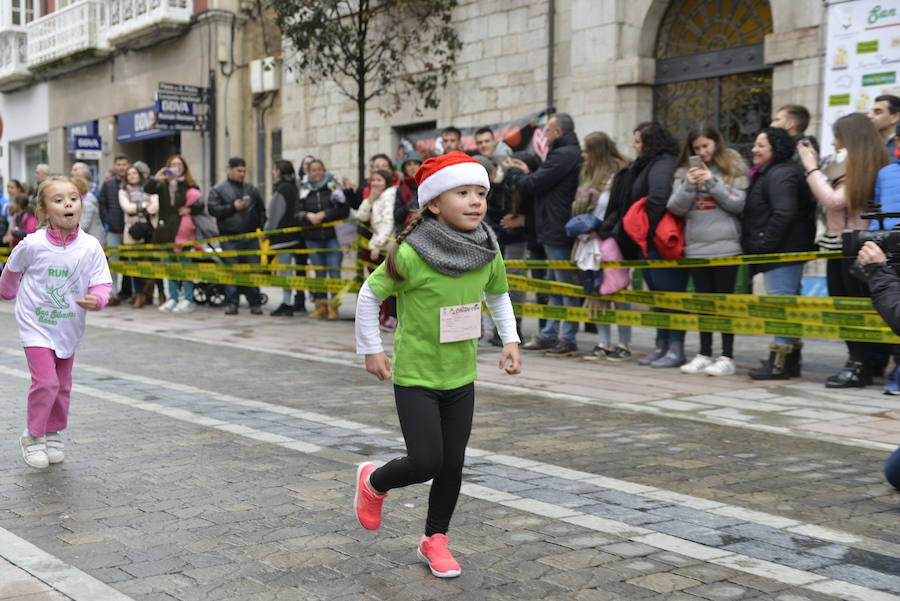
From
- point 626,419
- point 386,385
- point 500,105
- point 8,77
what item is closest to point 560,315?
point 386,385

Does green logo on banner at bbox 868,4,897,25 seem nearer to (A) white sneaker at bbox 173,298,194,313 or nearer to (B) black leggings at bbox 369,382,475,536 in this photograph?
(B) black leggings at bbox 369,382,475,536

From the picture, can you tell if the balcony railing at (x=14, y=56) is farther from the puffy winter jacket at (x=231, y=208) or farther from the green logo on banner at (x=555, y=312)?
the green logo on banner at (x=555, y=312)

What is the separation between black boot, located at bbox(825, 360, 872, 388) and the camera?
8656 millimetres

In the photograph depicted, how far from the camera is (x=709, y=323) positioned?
9.38 metres

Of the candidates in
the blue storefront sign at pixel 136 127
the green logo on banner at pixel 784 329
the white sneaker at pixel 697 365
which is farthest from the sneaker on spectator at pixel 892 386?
the blue storefront sign at pixel 136 127

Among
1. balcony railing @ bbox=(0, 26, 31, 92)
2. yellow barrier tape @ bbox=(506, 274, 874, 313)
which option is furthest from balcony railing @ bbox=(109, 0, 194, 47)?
yellow barrier tape @ bbox=(506, 274, 874, 313)

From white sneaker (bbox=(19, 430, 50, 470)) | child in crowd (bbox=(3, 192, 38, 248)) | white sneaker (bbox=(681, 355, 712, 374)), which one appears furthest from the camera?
child in crowd (bbox=(3, 192, 38, 248))

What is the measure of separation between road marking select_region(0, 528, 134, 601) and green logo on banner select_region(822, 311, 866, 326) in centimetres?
620

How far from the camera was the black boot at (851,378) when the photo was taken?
8.66m

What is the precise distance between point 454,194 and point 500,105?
44.7ft

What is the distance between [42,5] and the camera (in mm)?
34594

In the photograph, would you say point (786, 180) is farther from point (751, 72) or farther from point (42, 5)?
point (42, 5)

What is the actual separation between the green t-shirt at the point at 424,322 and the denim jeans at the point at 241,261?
11519mm

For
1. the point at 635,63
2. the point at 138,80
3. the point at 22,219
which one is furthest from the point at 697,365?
the point at 138,80
